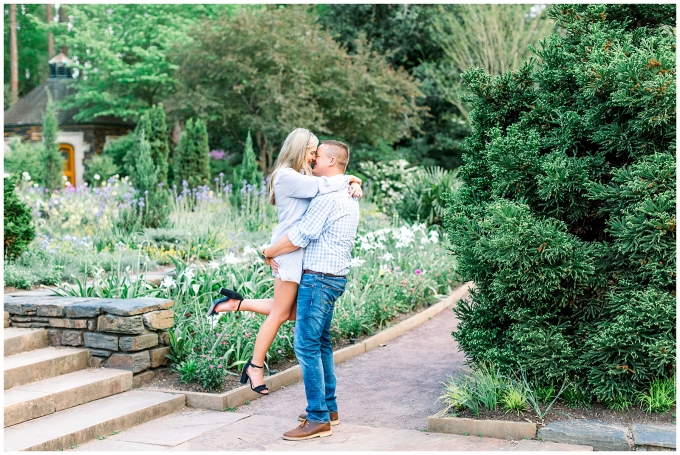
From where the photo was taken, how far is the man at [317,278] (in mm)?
4227

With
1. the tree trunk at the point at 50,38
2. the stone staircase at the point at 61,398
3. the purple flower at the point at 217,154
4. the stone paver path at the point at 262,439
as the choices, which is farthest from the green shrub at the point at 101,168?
the stone paver path at the point at 262,439

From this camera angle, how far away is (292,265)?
4.28 m

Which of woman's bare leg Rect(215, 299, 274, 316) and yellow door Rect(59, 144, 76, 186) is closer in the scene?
woman's bare leg Rect(215, 299, 274, 316)

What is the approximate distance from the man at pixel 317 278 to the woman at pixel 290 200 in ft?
0.20

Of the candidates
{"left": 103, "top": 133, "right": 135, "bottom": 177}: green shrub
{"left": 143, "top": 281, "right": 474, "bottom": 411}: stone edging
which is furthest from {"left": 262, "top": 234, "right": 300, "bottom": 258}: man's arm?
{"left": 103, "top": 133, "right": 135, "bottom": 177}: green shrub

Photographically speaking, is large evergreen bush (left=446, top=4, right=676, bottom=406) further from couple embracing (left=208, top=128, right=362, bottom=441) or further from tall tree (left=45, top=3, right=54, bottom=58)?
tall tree (left=45, top=3, right=54, bottom=58)

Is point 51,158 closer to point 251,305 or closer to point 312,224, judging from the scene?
point 251,305

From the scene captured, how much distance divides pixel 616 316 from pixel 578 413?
2.08 ft

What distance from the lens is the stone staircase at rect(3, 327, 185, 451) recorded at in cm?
426

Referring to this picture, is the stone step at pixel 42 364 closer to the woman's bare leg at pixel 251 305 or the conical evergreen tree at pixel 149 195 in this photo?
the woman's bare leg at pixel 251 305

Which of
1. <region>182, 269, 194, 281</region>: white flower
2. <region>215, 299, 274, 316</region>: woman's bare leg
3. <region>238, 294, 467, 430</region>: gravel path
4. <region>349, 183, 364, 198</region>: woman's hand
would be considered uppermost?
<region>349, 183, 364, 198</region>: woman's hand

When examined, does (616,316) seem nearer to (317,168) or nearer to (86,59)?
→ (317,168)

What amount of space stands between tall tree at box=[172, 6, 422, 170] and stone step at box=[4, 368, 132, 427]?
14123 millimetres

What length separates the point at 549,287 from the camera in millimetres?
4215
